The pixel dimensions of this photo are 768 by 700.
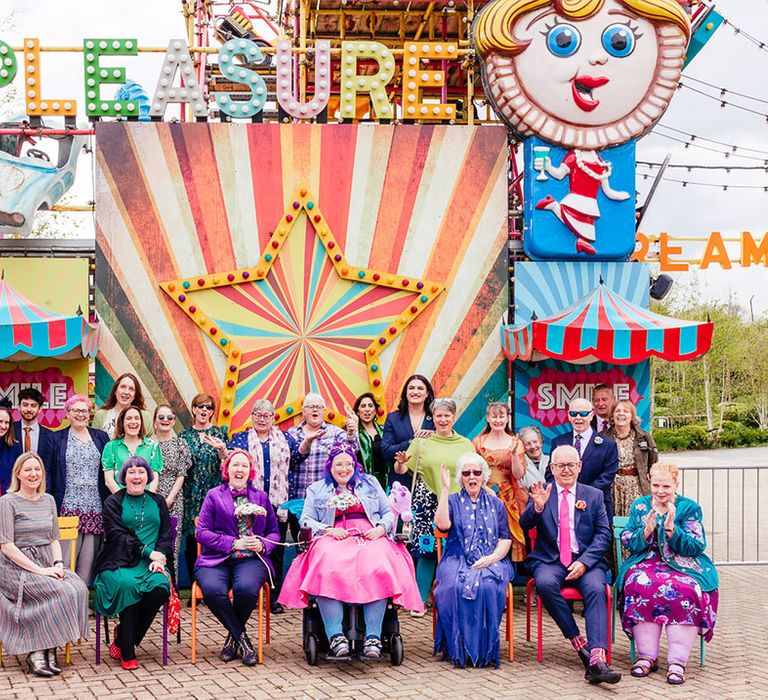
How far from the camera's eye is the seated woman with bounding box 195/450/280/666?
6156 mm

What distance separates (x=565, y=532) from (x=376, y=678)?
1.49 metres

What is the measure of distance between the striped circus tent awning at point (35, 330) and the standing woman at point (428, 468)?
2.69 meters

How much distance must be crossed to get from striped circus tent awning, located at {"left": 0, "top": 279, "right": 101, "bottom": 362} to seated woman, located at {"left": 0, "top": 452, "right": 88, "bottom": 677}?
1675 mm

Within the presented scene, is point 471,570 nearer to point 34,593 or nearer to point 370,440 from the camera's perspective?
point 370,440

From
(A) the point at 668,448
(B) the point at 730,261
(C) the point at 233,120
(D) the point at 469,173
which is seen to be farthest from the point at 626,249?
(A) the point at 668,448

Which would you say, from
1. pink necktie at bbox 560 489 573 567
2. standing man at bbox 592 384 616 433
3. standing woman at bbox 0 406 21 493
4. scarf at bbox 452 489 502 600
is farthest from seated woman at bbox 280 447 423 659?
standing man at bbox 592 384 616 433

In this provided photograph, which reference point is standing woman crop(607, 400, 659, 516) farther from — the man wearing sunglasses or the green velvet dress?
the green velvet dress

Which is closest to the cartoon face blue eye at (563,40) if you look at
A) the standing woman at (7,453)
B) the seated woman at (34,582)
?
the standing woman at (7,453)

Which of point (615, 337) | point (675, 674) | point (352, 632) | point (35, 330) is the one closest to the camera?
point (675, 674)

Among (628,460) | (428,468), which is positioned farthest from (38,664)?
(628,460)

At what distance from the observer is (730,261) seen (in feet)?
47.0

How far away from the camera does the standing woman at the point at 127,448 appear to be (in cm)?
701

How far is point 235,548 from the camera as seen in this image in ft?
20.6

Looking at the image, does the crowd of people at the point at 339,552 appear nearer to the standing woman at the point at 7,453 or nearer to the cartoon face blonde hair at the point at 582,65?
the standing woman at the point at 7,453
